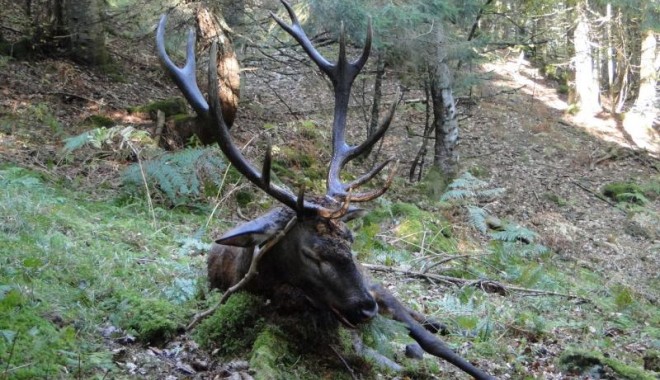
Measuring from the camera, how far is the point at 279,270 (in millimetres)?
4230

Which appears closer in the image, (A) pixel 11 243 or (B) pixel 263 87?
(A) pixel 11 243

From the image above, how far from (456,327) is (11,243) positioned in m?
3.68

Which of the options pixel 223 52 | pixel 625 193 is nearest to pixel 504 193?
pixel 625 193

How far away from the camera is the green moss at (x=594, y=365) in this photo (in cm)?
500

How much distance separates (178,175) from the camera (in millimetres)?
8273

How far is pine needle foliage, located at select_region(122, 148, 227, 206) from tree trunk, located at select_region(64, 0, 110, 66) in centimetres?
521

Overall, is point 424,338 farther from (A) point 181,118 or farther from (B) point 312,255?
(A) point 181,118

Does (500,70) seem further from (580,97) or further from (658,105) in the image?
(658,105)

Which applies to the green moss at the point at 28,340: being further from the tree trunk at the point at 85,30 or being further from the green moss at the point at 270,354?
the tree trunk at the point at 85,30

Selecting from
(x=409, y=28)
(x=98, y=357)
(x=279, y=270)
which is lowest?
(x=98, y=357)

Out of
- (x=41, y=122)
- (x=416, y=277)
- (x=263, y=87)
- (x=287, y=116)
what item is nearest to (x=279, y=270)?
(x=416, y=277)

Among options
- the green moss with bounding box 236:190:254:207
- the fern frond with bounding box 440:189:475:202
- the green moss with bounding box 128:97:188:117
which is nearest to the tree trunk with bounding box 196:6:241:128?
the green moss with bounding box 128:97:188:117

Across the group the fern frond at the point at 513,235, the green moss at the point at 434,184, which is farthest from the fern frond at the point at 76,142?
the green moss at the point at 434,184

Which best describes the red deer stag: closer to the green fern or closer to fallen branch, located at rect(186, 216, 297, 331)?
fallen branch, located at rect(186, 216, 297, 331)
